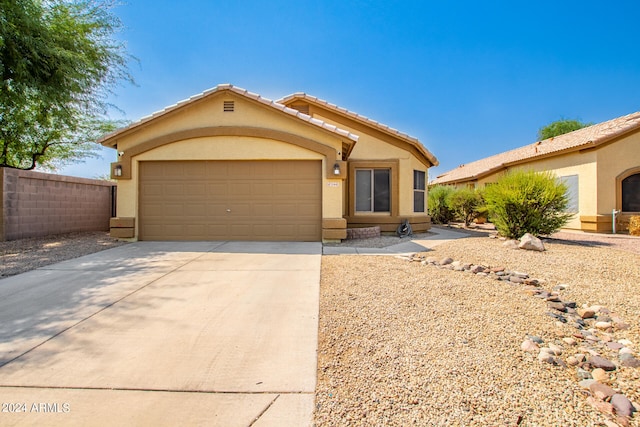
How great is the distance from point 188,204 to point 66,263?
358cm

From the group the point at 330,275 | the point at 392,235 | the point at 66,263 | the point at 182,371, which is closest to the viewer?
the point at 182,371

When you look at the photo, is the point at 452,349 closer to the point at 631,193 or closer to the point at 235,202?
the point at 235,202

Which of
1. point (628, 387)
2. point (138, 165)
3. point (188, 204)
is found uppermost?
point (138, 165)

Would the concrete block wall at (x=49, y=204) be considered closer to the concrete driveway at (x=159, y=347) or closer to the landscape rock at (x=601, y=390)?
the concrete driveway at (x=159, y=347)

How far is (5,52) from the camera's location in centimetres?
898

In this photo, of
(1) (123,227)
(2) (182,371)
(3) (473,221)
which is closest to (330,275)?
(2) (182,371)

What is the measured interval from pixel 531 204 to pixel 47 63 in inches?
591

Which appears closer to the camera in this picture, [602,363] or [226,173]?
[602,363]

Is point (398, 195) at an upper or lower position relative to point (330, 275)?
upper

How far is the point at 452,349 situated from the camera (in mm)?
3221

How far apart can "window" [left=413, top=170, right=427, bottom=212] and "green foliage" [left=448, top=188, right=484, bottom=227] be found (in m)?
4.75

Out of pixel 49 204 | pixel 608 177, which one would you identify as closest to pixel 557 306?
pixel 608 177

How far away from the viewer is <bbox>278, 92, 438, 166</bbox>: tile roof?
1187 cm

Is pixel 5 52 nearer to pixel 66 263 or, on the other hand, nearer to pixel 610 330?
pixel 66 263
